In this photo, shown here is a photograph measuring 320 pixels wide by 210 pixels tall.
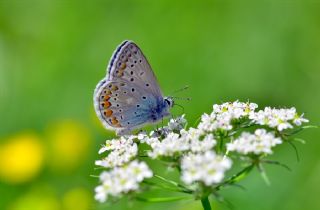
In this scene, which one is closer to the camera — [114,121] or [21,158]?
[114,121]

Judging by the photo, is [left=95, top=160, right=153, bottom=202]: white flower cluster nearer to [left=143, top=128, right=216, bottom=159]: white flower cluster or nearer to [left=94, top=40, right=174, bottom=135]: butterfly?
[left=143, top=128, right=216, bottom=159]: white flower cluster

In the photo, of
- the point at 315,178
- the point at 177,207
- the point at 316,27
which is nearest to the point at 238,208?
the point at 177,207

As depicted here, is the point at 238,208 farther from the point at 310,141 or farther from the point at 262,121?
the point at 262,121

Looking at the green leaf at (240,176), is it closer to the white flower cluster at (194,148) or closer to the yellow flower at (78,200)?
the white flower cluster at (194,148)

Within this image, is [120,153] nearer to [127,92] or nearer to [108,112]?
[108,112]

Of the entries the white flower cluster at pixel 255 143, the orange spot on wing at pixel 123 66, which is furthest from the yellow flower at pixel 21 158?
the white flower cluster at pixel 255 143

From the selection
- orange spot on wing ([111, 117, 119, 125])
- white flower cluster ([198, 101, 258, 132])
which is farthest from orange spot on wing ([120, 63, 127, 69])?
white flower cluster ([198, 101, 258, 132])

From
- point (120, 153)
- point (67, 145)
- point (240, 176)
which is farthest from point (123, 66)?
point (67, 145)
